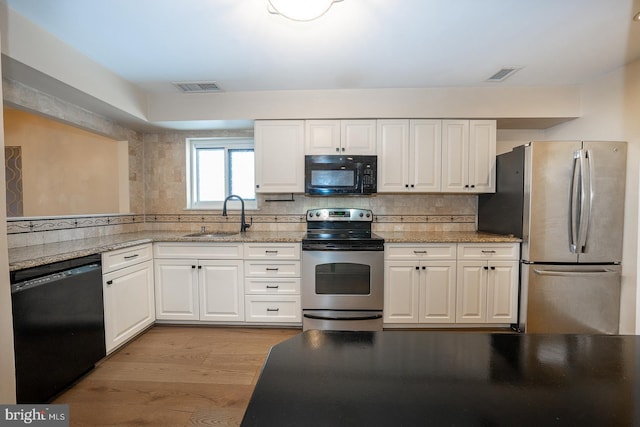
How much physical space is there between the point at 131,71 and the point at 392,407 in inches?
117

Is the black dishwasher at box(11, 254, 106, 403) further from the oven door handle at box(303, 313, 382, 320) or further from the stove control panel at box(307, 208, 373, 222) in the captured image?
the stove control panel at box(307, 208, 373, 222)

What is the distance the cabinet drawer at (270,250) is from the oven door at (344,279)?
0.14 meters

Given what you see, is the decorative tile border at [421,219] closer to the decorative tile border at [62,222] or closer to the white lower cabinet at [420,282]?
the white lower cabinet at [420,282]

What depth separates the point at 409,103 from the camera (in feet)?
9.11

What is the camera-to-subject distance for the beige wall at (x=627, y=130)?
225cm

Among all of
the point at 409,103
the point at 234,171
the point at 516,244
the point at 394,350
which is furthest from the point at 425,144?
the point at 394,350

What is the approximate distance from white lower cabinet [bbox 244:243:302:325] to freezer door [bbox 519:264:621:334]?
2.05 m

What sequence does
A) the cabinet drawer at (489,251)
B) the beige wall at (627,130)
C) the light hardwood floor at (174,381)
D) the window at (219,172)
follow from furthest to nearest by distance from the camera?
1. the window at (219,172)
2. the cabinet drawer at (489,251)
3. the beige wall at (627,130)
4. the light hardwood floor at (174,381)

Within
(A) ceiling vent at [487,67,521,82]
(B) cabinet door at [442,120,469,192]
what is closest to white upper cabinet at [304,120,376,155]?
(B) cabinet door at [442,120,469,192]

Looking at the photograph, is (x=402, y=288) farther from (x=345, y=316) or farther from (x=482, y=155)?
(x=482, y=155)

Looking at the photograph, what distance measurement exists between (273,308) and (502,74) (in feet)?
9.59

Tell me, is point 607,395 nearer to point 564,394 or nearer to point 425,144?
point 564,394

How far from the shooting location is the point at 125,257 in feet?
7.52
